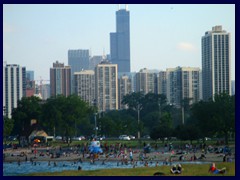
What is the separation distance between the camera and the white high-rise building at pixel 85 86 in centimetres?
4466

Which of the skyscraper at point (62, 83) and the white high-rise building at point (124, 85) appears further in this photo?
the white high-rise building at point (124, 85)

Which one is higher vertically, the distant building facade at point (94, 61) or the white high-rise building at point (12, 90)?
the distant building facade at point (94, 61)

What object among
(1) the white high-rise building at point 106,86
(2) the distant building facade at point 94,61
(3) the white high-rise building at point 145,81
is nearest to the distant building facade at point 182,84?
(3) the white high-rise building at point 145,81

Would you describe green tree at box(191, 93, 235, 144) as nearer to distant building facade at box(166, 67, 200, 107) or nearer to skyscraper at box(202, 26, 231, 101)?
skyscraper at box(202, 26, 231, 101)

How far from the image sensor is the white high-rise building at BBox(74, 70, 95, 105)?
1758 inches

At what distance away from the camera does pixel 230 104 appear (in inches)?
1039

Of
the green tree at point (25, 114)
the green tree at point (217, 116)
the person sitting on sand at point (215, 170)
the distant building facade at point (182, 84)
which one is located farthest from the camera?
the distant building facade at point (182, 84)

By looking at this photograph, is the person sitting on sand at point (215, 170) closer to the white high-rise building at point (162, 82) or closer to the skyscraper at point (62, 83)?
the skyscraper at point (62, 83)

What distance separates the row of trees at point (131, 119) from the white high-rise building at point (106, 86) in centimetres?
488

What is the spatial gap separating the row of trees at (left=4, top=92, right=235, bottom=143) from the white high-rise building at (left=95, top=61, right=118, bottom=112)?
16.0ft

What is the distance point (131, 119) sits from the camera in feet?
119

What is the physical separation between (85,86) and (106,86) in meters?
3.46

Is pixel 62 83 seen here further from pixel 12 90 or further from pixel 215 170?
pixel 215 170

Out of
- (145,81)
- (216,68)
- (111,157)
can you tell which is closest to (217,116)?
(111,157)
